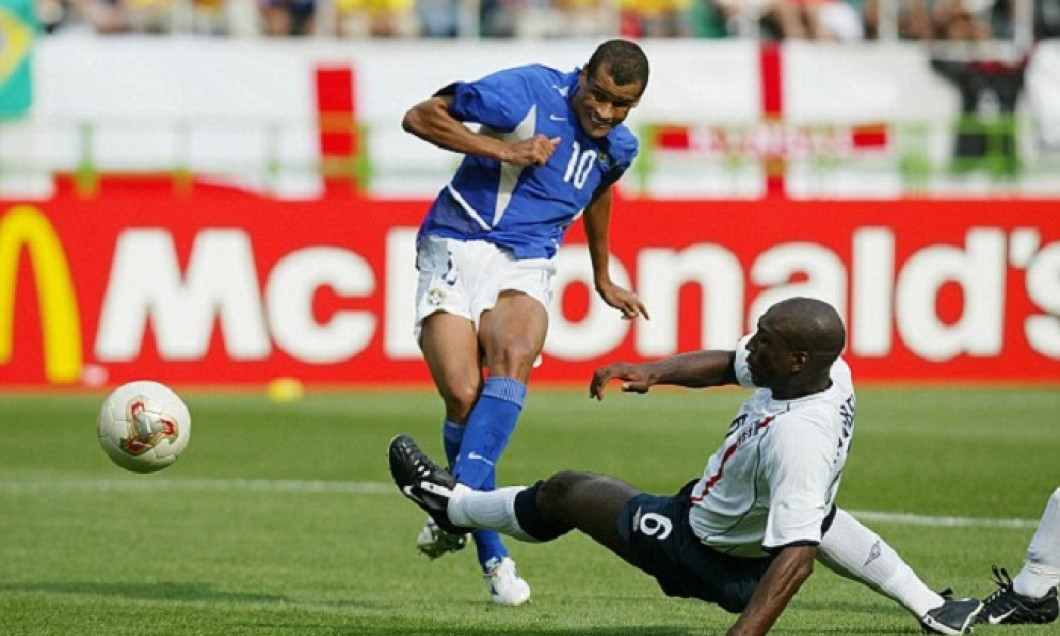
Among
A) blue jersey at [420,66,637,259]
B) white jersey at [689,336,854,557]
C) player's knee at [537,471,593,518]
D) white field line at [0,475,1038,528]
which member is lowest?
white field line at [0,475,1038,528]

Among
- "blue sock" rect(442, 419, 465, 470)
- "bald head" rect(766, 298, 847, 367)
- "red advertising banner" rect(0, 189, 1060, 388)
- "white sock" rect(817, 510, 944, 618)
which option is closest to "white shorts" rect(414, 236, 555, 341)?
"blue sock" rect(442, 419, 465, 470)

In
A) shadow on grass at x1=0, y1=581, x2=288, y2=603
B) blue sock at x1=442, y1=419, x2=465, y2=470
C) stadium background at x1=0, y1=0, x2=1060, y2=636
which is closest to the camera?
shadow on grass at x1=0, y1=581, x2=288, y2=603

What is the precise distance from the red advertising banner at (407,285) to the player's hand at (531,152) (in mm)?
10552

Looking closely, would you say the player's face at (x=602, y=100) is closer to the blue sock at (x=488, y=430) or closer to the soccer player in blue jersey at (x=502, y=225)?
the soccer player in blue jersey at (x=502, y=225)

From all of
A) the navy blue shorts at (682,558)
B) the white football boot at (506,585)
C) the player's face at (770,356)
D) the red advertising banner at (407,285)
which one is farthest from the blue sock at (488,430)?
the red advertising banner at (407,285)

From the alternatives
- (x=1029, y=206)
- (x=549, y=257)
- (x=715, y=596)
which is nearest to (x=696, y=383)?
(x=715, y=596)

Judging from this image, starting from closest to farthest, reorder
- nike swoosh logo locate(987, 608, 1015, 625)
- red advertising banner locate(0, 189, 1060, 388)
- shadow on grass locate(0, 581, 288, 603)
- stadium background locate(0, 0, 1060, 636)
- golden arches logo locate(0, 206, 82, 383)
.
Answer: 1. nike swoosh logo locate(987, 608, 1015, 625)
2. shadow on grass locate(0, 581, 288, 603)
3. stadium background locate(0, 0, 1060, 636)
4. golden arches logo locate(0, 206, 82, 383)
5. red advertising banner locate(0, 189, 1060, 388)

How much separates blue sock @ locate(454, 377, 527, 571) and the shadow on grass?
1034 mm

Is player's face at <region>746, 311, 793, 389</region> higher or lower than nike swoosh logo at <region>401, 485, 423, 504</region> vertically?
higher

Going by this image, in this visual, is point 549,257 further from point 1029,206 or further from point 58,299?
point 1029,206

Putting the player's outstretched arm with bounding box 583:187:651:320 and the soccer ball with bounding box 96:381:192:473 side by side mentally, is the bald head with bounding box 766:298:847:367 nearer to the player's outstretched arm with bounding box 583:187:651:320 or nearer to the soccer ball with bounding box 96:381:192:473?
the player's outstretched arm with bounding box 583:187:651:320

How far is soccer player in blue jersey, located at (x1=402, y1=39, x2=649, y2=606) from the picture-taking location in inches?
345

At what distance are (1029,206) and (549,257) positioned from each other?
12.0 metres

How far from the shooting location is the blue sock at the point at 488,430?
8.55m
